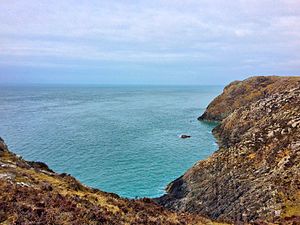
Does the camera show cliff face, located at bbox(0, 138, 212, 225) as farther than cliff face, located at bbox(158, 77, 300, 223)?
No

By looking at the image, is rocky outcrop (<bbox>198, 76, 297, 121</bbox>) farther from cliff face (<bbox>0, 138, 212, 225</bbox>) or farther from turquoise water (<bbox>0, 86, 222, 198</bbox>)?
cliff face (<bbox>0, 138, 212, 225</bbox>)

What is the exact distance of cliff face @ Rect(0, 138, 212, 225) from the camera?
16.9 m

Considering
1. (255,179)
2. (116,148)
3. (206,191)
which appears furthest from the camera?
(116,148)

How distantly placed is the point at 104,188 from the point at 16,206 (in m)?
44.3

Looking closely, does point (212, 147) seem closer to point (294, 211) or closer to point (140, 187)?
point (140, 187)

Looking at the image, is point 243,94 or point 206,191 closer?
point 206,191

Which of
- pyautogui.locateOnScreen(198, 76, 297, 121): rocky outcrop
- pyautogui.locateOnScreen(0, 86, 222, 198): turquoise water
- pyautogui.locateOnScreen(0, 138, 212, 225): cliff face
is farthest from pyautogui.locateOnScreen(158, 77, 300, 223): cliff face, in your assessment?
pyautogui.locateOnScreen(198, 76, 297, 121): rocky outcrop

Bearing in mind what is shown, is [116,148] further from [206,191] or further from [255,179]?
[255,179]

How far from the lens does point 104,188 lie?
6056cm

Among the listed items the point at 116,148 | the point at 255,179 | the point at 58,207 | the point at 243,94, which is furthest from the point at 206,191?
the point at 243,94

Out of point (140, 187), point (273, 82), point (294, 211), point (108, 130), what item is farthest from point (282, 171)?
point (273, 82)

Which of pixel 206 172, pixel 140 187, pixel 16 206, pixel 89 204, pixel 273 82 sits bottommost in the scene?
pixel 140 187

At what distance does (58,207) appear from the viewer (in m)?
18.8

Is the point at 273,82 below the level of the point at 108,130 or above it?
above
